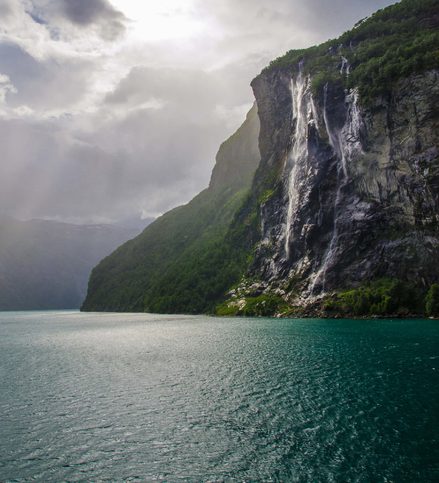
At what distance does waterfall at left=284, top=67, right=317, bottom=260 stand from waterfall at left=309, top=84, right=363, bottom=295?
1800 cm

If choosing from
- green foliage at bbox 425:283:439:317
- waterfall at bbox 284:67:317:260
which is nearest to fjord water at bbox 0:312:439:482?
green foliage at bbox 425:283:439:317

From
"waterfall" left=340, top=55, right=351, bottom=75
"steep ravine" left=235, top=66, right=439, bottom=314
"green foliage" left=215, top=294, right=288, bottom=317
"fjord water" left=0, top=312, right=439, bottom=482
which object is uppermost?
"waterfall" left=340, top=55, right=351, bottom=75

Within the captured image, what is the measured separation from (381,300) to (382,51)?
303 feet

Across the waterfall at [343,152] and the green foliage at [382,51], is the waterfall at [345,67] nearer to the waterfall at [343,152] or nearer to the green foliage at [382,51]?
the green foliage at [382,51]

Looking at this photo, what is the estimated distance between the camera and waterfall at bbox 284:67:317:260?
16050 centimetres

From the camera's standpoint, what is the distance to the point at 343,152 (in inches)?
5512

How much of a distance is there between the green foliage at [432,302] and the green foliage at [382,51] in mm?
64799

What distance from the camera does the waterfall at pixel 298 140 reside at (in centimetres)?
16050

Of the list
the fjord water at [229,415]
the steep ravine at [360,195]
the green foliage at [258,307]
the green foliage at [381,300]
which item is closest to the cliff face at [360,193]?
the steep ravine at [360,195]

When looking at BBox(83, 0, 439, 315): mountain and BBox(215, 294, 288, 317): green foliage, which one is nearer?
BBox(83, 0, 439, 315): mountain

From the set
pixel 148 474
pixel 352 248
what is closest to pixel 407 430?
pixel 148 474

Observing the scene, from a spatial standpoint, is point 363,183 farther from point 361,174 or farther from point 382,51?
point 382,51

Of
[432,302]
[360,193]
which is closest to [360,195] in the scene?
[360,193]

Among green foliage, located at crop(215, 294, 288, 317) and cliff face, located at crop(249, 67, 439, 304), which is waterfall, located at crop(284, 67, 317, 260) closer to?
cliff face, located at crop(249, 67, 439, 304)
